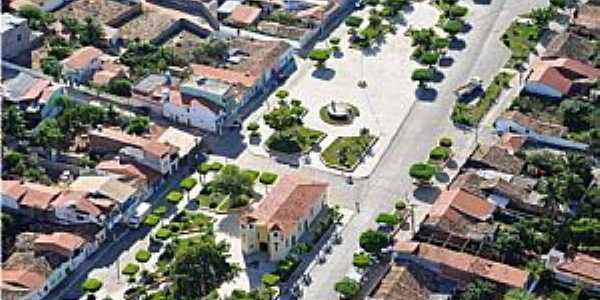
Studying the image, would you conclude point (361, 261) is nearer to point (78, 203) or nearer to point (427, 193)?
point (427, 193)

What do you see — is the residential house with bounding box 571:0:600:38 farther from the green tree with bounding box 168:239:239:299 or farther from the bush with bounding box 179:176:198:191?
the green tree with bounding box 168:239:239:299

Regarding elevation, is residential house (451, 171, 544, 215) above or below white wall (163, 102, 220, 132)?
above

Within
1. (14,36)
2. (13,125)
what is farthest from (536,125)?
(14,36)

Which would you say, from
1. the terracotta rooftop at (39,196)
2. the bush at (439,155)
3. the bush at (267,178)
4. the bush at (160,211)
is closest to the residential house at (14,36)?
the terracotta rooftop at (39,196)

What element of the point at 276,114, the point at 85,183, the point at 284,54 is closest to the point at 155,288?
the point at 85,183

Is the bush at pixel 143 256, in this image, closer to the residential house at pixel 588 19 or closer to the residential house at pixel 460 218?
the residential house at pixel 460 218

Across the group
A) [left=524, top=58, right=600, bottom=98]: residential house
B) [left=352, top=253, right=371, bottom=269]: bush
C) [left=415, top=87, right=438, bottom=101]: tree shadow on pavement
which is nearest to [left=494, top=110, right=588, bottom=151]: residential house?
[left=524, top=58, right=600, bottom=98]: residential house
